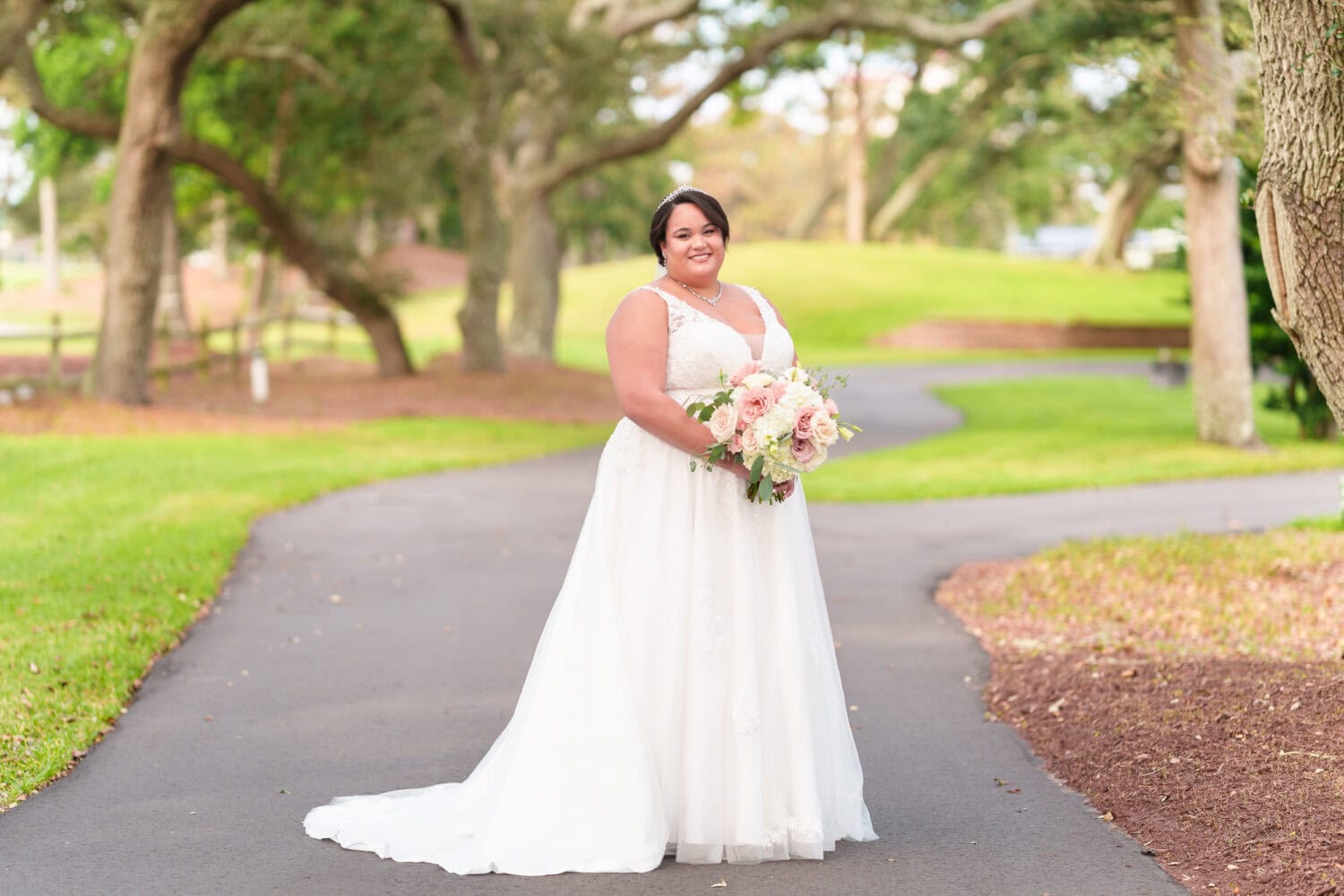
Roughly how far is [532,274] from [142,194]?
1220 centimetres

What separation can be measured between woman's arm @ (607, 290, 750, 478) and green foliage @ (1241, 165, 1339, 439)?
51.1 ft

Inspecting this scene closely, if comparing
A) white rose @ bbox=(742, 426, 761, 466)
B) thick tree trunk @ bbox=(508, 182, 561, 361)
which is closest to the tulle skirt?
white rose @ bbox=(742, 426, 761, 466)

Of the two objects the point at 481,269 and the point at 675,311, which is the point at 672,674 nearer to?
the point at 675,311

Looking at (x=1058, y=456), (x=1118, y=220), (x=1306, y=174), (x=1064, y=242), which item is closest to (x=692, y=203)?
(x=1306, y=174)

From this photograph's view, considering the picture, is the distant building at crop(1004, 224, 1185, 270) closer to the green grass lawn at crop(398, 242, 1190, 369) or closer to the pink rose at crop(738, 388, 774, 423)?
the green grass lawn at crop(398, 242, 1190, 369)

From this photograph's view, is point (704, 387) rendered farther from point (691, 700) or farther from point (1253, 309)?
point (1253, 309)

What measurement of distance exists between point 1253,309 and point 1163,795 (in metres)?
15.6

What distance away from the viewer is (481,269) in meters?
30.3

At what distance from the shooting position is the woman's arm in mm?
5359

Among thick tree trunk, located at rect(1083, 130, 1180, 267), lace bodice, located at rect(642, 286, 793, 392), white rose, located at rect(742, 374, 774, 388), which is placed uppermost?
thick tree trunk, located at rect(1083, 130, 1180, 267)

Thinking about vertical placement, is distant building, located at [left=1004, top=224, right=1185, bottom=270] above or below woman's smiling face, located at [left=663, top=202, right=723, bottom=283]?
A: above

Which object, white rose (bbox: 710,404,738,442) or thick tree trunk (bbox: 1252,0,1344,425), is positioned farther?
thick tree trunk (bbox: 1252,0,1344,425)

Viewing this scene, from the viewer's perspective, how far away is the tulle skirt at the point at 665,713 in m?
5.28

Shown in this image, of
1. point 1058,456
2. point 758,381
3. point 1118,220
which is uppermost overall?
point 1118,220
